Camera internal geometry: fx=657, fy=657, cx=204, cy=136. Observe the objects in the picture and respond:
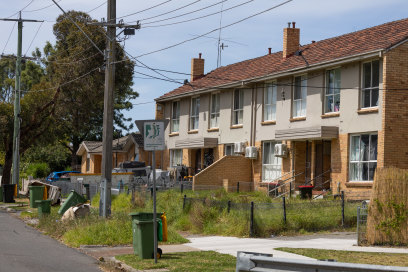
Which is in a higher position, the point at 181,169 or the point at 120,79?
the point at 120,79

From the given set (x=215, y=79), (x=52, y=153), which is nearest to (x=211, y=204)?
(x=215, y=79)

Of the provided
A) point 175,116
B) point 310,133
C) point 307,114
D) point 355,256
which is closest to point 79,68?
point 175,116

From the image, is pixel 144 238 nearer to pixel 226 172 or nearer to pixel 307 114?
pixel 307 114

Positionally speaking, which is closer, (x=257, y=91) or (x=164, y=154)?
(x=257, y=91)

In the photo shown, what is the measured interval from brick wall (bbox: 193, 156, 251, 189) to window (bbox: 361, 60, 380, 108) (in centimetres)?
881

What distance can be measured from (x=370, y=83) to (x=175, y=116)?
17.4m

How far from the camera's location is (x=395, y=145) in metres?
24.9

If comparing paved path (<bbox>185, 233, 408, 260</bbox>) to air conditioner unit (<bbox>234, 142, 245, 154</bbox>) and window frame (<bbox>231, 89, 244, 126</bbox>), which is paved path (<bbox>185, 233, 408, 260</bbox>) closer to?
air conditioner unit (<bbox>234, 142, 245, 154</bbox>)

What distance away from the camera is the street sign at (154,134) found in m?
13.5

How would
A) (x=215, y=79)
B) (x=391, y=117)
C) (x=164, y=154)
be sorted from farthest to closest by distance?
(x=164, y=154)
(x=215, y=79)
(x=391, y=117)

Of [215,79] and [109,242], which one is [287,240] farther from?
[215,79]

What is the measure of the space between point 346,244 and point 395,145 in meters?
9.10

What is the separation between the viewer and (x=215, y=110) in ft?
121

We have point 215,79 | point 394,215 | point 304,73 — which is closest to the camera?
point 394,215
